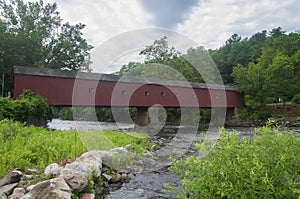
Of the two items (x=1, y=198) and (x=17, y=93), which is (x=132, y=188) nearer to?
(x=1, y=198)

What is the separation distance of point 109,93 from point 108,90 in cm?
20

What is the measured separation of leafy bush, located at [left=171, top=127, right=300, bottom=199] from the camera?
211cm

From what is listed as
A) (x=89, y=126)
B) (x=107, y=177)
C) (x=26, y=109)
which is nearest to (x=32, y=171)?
(x=107, y=177)

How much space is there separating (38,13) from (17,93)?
1603 centimetres

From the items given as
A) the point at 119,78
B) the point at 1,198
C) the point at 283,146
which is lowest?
the point at 1,198

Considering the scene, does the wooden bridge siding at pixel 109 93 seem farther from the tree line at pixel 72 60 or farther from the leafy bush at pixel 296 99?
the leafy bush at pixel 296 99

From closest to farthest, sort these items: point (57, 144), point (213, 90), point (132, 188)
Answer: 1. point (132, 188)
2. point (57, 144)
3. point (213, 90)

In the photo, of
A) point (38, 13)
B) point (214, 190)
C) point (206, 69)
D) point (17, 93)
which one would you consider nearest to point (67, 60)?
point (38, 13)

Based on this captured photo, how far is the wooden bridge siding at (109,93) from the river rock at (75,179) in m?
10.4

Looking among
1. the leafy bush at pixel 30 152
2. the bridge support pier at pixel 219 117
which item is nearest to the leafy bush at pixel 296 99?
the bridge support pier at pixel 219 117

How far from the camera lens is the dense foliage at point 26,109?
32.3 feet

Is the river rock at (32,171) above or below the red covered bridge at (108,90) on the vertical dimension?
below

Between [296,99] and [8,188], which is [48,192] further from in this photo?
[296,99]

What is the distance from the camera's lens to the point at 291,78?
89.8ft
